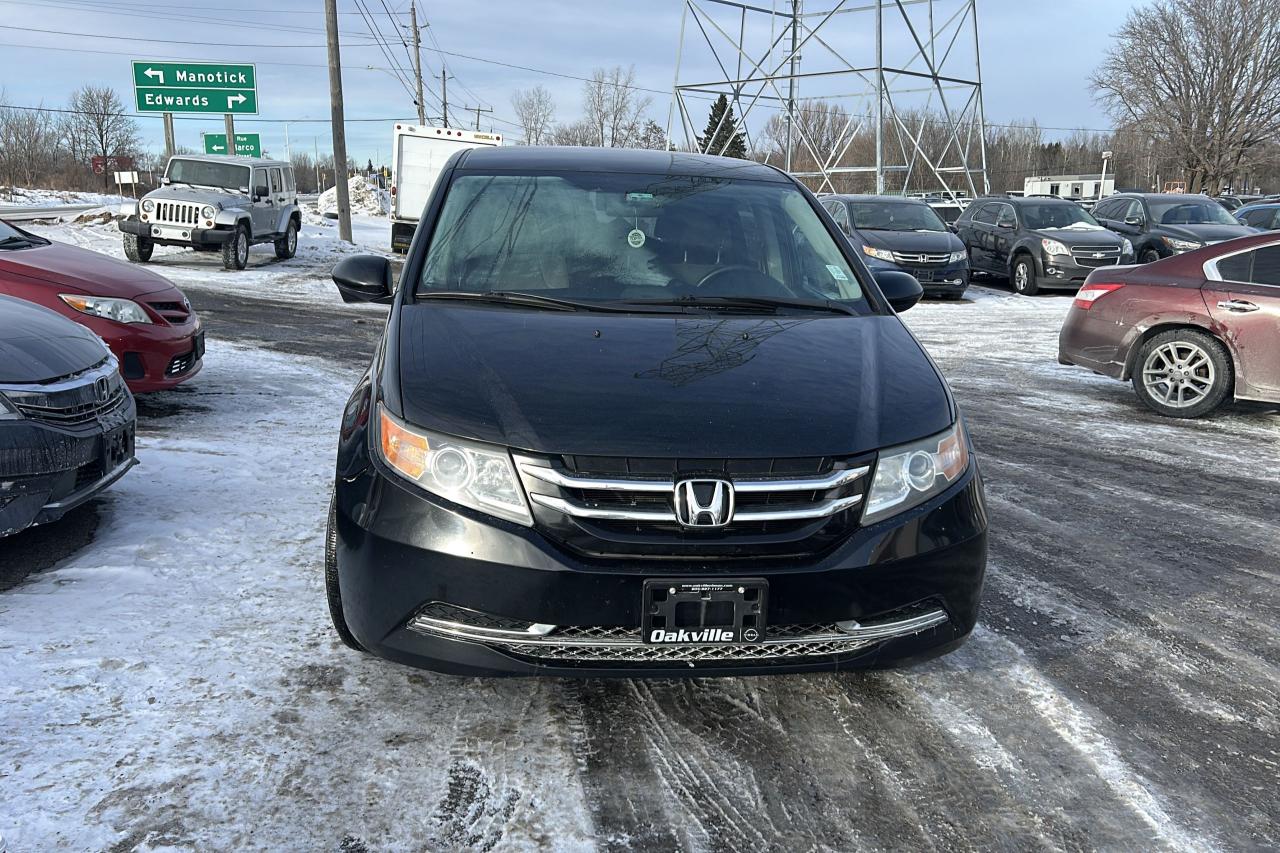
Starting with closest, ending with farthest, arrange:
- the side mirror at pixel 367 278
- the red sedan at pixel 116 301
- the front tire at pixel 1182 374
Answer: the side mirror at pixel 367 278 → the red sedan at pixel 116 301 → the front tire at pixel 1182 374

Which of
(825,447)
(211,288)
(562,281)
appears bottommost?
(211,288)

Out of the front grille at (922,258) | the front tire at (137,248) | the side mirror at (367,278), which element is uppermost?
the side mirror at (367,278)

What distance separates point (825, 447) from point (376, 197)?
49115mm

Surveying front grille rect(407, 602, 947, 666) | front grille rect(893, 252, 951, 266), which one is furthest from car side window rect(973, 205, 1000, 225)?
front grille rect(407, 602, 947, 666)

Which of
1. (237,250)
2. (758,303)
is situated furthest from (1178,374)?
(237,250)

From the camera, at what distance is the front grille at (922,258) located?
51.7 feet

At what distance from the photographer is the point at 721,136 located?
209ft

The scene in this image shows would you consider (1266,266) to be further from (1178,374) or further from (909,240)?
(909,240)

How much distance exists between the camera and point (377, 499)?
8.59ft

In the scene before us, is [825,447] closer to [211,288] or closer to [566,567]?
[566,567]

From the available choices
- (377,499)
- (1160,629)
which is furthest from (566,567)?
(1160,629)

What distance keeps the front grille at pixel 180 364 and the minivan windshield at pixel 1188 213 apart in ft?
58.3

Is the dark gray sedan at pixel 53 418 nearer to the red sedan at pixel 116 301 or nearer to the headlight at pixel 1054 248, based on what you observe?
the red sedan at pixel 116 301

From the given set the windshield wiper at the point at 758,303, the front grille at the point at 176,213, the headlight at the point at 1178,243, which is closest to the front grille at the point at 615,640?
the windshield wiper at the point at 758,303
